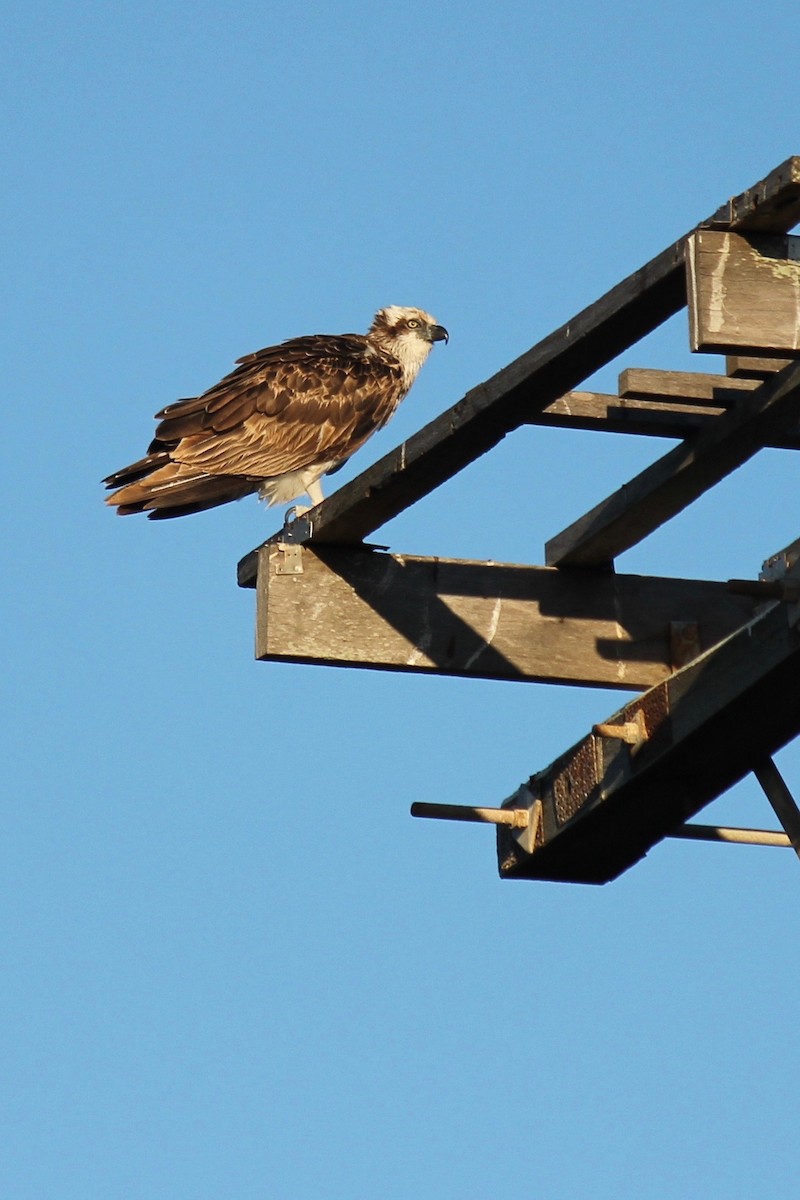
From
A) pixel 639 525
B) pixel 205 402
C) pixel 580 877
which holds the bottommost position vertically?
pixel 580 877

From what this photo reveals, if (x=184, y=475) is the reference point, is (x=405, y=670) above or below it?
below

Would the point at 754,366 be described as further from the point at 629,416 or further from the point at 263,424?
the point at 263,424

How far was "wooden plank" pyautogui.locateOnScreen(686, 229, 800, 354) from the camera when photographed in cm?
416

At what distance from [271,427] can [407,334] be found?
2136 millimetres

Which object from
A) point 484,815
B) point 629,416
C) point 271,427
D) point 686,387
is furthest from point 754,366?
point 271,427

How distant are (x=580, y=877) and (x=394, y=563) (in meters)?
1.25

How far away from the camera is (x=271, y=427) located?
9.30 metres

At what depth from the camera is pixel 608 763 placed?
486cm

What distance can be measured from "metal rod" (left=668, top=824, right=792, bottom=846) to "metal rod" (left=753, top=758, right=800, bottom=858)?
0.41 m

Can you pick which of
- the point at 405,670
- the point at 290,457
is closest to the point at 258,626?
the point at 405,670

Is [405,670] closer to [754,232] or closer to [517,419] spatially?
[517,419]

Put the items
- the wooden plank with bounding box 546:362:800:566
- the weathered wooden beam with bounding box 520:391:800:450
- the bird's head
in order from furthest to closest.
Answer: the bird's head
the weathered wooden beam with bounding box 520:391:800:450
the wooden plank with bounding box 546:362:800:566

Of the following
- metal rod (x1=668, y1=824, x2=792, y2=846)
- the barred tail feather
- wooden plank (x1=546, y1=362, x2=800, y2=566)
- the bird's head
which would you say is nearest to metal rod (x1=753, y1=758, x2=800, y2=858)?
metal rod (x1=668, y1=824, x2=792, y2=846)

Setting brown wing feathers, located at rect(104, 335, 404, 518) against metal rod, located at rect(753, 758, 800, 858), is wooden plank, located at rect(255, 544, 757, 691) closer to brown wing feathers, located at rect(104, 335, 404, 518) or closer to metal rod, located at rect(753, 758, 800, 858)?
metal rod, located at rect(753, 758, 800, 858)
